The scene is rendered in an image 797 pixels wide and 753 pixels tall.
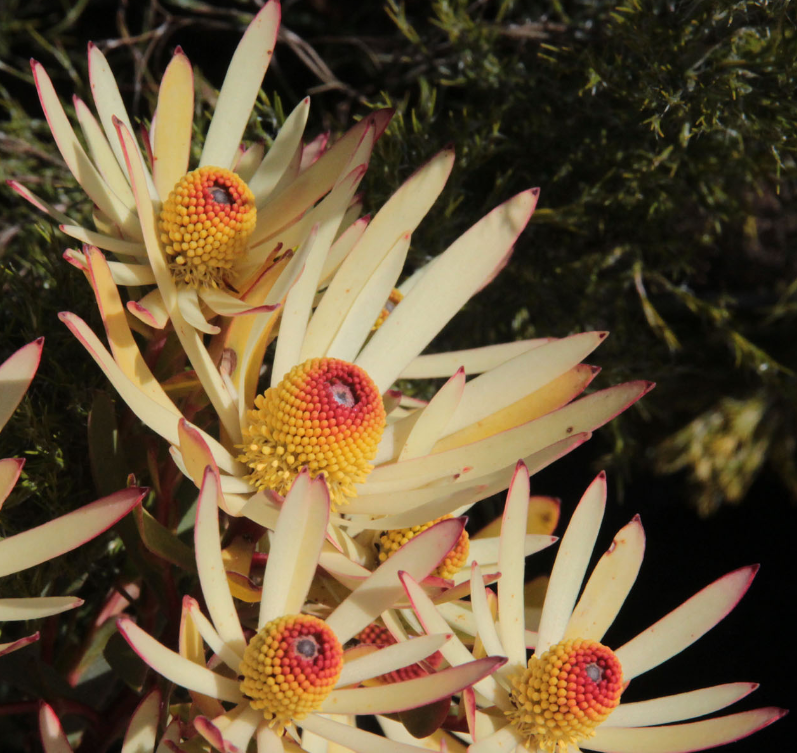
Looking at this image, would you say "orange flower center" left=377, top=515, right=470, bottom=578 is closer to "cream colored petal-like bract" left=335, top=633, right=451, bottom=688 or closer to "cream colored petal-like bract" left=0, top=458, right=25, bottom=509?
"cream colored petal-like bract" left=335, top=633, right=451, bottom=688

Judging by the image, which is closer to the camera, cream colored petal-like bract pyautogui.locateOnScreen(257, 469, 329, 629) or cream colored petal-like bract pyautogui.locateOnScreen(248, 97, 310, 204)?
cream colored petal-like bract pyautogui.locateOnScreen(257, 469, 329, 629)

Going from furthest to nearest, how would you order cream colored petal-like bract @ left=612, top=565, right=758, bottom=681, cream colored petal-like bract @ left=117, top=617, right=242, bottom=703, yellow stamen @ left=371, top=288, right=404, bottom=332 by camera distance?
yellow stamen @ left=371, top=288, right=404, bottom=332
cream colored petal-like bract @ left=612, top=565, right=758, bottom=681
cream colored petal-like bract @ left=117, top=617, right=242, bottom=703

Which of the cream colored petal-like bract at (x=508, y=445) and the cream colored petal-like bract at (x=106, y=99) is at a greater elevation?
the cream colored petal-like bract at (x=106, y=99)

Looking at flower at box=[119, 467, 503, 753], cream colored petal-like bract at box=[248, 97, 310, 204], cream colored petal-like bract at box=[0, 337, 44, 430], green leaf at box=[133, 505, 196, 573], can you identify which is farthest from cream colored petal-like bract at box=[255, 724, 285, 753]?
cream colored petal-like bract at box=[248, 97, 310, 204]

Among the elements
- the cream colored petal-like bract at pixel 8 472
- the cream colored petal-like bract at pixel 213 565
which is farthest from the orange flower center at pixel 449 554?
the cream colored petal-like bract at pixel 8 472

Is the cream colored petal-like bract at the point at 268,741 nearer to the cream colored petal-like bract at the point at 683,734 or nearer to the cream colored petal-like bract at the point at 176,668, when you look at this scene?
the cream colored petal-like bract at the point at 176,668

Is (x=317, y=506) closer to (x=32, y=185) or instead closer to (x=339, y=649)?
(x=339, y=649)

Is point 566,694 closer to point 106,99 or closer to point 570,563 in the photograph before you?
point 570,563
